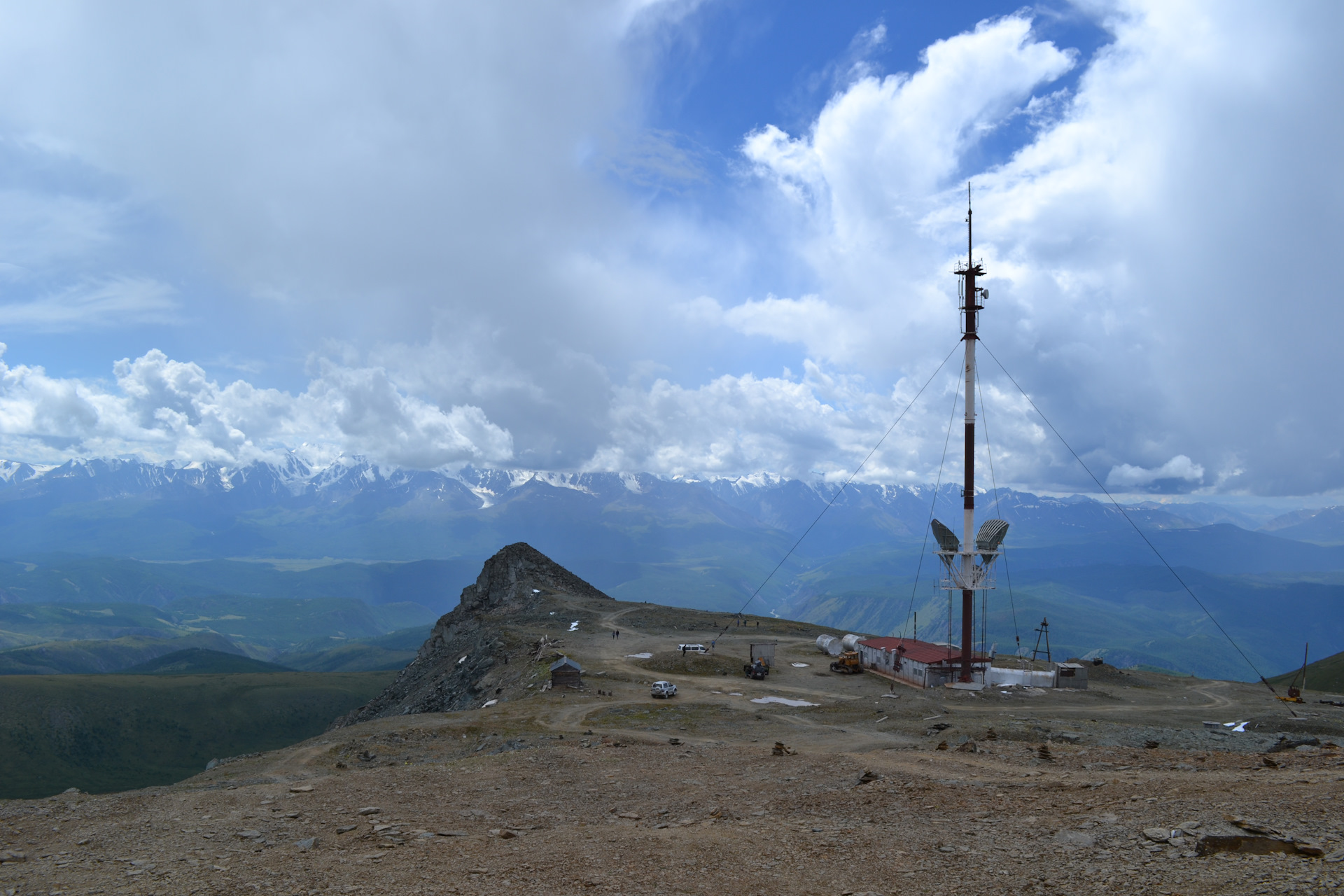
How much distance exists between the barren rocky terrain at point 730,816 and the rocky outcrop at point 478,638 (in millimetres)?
32275

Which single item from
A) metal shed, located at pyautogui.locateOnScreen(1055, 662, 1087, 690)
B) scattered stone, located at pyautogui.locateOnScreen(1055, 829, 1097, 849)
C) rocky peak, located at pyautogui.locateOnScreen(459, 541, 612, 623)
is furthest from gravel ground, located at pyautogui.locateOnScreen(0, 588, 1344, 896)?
rocky peak, located at pyautogui.locateOnScreen(459, 541, 612, 623)

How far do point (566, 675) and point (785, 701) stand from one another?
56.1 ft

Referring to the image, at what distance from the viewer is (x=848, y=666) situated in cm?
6775

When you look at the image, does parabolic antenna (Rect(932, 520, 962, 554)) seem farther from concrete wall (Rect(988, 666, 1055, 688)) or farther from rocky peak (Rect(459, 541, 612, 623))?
rocky peak (Rect(459, 541, 612, 623))

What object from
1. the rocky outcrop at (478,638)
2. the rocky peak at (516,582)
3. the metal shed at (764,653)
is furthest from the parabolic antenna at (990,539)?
the rocky peak at (516,582)

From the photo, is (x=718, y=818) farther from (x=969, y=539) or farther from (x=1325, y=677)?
(x=1325, y=677)

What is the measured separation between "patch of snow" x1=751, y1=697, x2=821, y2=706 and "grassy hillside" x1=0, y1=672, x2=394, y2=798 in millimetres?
127135

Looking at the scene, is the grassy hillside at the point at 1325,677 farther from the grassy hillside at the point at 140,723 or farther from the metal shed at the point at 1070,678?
the grassy hillside at the point at 140,723

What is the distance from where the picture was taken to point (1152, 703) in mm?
57094

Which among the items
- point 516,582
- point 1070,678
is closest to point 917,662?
point 1070,678

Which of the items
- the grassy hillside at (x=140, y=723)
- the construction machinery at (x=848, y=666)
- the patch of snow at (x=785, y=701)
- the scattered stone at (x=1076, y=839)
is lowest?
the grassy hillside at (x=140, y=723)

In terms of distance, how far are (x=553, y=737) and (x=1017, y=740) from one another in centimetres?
Answer: 2183

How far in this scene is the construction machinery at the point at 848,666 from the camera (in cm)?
6731

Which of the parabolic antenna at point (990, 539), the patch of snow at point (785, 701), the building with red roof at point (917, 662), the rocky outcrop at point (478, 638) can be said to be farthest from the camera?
the rocky outcrop at point (478, 638)
